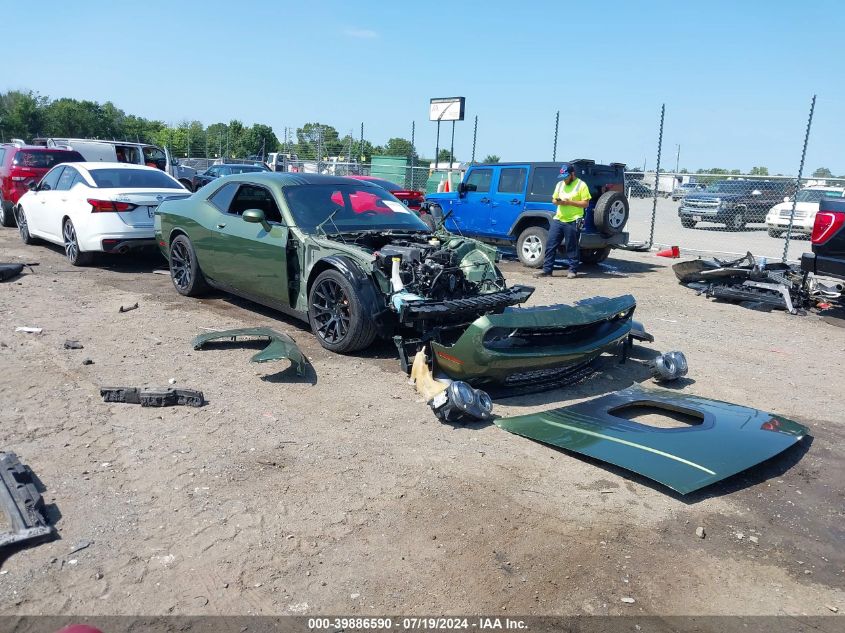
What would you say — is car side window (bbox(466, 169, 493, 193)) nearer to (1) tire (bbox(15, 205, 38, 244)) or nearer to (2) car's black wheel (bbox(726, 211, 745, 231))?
(1) tire (bbox(15, 205, 38, 244))

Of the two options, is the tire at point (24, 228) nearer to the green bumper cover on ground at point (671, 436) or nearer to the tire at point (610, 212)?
the tire at point (610, 212)

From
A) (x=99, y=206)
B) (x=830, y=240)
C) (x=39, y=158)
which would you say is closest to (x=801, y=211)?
(x=830, y=240)

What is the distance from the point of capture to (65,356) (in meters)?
5.59

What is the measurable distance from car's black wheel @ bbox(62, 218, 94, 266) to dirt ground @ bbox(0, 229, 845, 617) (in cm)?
395

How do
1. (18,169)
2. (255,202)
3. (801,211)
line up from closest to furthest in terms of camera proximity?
(255,202)
(18,169)
(801,211)

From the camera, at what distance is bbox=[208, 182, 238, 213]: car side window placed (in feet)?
23.6

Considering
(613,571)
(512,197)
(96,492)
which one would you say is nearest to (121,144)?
(512,197)

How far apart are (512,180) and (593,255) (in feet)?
6.45

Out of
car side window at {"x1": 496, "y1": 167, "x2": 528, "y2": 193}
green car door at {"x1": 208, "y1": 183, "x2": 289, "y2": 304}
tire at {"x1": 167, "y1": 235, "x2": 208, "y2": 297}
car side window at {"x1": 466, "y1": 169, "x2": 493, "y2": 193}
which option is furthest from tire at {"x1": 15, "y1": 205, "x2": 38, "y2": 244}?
car side window at {"x1": 496, "y1": 167, "x2": 528, "y2": 193}

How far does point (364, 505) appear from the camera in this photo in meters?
3.43

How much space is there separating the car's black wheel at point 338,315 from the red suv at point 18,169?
10.3 metres

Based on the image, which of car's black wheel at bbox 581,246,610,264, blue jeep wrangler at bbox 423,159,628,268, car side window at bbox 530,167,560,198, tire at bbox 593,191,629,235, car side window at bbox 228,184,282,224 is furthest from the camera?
car's black wheel at bbox 581,246,610,264

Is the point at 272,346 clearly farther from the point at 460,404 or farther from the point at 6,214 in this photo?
the point at 6,214

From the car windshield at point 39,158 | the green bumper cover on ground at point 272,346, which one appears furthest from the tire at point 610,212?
the car windshield at point 39,158
